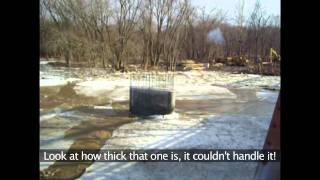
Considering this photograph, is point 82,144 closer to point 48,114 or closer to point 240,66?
point 48,114

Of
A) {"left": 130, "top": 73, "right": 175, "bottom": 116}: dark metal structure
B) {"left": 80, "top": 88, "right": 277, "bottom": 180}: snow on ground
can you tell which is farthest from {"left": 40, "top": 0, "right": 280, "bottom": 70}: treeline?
{"left": 80, "top": 88, "right": 277, "bottom": 180}: snow on ground

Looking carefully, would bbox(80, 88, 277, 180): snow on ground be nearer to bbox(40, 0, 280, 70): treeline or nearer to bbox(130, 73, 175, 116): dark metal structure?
bbox(130, 73, 175, 116): dark metal structure

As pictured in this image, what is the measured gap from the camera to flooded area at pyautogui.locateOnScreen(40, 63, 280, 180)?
1.75 meters

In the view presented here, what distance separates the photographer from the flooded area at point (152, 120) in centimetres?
175

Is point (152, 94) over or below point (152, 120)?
over

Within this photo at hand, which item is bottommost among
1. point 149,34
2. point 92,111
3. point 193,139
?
point 193,139

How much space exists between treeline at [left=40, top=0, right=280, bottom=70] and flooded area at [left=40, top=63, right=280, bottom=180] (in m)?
0.10

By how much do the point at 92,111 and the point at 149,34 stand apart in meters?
0.50

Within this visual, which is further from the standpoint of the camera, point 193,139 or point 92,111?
point 92,111

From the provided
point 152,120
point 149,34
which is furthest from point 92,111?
point 149,34

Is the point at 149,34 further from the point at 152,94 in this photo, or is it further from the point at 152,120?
the point at 152,120

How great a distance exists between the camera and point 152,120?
1922 millimetres
